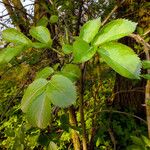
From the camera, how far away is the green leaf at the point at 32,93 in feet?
2.42

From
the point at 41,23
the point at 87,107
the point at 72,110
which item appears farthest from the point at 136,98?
the point at 41,23

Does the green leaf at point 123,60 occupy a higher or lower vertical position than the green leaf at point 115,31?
lower

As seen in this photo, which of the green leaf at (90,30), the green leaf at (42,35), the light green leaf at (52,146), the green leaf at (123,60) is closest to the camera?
the green leaf at (123,60)

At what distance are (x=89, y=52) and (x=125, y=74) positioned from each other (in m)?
0.12

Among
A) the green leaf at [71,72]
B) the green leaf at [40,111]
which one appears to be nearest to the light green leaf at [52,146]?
the green leaf at [71,72]

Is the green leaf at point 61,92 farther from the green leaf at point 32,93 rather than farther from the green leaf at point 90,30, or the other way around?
the green leaf at point 90,30

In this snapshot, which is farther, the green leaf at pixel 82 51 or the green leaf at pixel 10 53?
the green leaf at pixel 10 53

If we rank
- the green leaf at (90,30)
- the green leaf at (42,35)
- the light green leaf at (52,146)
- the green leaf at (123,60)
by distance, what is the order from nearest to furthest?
the green leaf at (123,60) < the green leaf at (90,30) < the green leaf at (42,35) < the light green leaf at (52,146)

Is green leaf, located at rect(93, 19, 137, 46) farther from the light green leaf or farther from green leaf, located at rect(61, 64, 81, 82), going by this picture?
the light green leaf

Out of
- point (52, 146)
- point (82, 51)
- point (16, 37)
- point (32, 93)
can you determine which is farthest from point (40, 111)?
point (52, 146)

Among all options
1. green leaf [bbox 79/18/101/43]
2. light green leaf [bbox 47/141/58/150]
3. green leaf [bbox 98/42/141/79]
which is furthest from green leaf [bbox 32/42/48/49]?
light green leaf [bbox 47/141/58/150]

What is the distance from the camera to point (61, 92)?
722 millimetres

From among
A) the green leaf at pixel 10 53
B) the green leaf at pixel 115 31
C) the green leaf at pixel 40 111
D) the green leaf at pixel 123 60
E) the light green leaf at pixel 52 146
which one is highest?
the green leaf at pixel 115 31

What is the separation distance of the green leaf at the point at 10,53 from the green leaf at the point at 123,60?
0.89 ft
